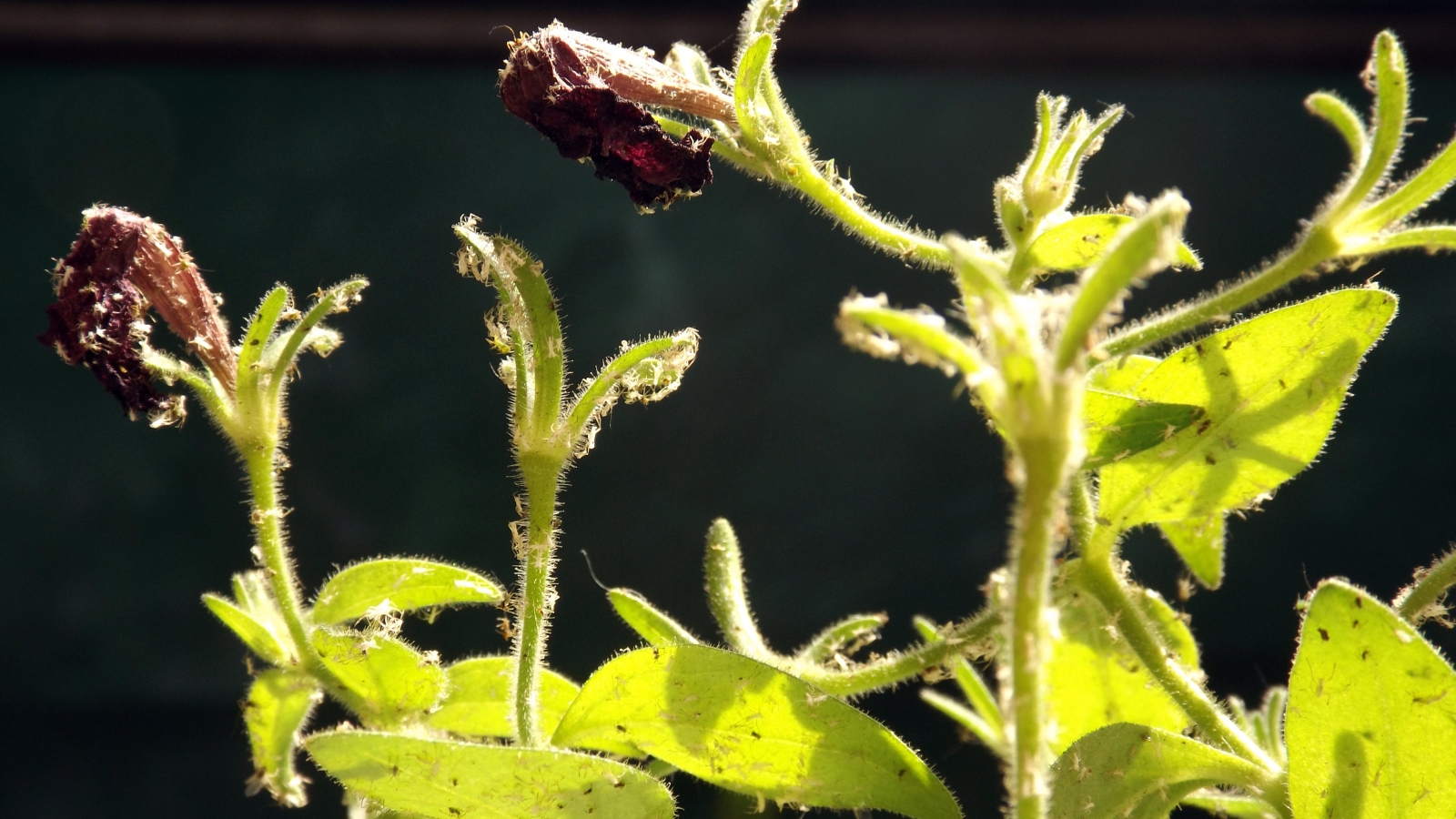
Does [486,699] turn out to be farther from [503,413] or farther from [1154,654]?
[503,413]

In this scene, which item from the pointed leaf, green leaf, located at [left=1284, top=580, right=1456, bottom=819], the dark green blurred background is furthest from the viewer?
the dark green blurred background

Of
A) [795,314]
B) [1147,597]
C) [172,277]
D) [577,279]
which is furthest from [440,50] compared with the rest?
[1147,597]

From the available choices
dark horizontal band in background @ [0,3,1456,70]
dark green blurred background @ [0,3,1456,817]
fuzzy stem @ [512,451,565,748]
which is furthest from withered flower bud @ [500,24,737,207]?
dark horizontal band in background @ [0,3,1456,70]

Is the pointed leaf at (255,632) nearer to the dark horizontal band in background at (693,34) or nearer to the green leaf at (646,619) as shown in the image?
the green leaf at (646,619)

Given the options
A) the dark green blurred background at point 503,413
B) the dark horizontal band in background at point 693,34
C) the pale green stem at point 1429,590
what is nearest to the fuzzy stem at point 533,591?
the pale green stem at point 1429,590

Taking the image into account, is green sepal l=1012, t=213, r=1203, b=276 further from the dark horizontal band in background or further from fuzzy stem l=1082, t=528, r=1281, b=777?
the dark horizontal band in background
